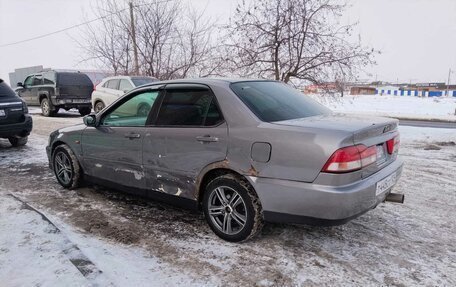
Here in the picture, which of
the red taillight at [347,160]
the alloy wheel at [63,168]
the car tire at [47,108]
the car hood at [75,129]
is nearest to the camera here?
the red taillight at [347,160]

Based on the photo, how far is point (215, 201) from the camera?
3338 millimetres

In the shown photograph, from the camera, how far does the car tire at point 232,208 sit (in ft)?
10.0

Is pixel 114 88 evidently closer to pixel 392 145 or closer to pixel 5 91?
pixel 5 91

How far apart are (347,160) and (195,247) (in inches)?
60.5

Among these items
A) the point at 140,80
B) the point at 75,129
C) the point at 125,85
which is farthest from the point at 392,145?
the point at 125,85

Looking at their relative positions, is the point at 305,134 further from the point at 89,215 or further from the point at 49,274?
the point at 89,215

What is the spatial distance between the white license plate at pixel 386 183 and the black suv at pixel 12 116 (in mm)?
7185

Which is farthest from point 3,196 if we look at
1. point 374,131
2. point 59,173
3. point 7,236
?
point 374,131

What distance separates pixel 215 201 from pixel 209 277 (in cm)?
81

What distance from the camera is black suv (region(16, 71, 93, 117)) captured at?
1402cm

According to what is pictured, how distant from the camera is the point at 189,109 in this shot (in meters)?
3.54

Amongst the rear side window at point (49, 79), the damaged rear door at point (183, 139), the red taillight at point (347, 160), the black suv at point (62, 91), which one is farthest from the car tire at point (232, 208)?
the rear side window at point (49, 79)

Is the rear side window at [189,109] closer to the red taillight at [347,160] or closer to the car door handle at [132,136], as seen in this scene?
the car door handle at [132,136]

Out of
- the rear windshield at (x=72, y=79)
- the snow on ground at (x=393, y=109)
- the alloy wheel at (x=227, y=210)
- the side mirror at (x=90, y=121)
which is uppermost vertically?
the rear windshield at (x=72, y=79)
